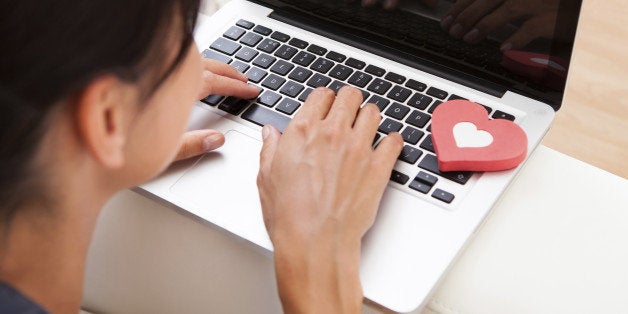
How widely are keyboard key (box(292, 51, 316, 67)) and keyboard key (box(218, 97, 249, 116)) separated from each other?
3.1 inches

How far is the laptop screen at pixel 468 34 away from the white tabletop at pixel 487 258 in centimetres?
8

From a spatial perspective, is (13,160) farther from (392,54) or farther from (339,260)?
(392,54)

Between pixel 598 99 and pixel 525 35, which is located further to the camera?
pixel 598 99

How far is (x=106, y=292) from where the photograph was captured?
785 millimetres

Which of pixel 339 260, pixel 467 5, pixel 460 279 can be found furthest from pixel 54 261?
pixel 467 5

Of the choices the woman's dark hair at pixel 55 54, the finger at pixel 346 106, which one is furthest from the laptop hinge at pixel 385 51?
the woman's dark hair at pixel 55 54

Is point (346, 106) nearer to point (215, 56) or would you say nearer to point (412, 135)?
point (412, 135)

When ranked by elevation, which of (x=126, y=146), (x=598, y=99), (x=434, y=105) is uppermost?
(x=126, y=146)

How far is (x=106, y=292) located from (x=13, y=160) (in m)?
0.39

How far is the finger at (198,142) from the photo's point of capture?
691 millimetres

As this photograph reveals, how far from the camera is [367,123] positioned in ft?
2.27

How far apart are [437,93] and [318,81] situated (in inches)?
4.9

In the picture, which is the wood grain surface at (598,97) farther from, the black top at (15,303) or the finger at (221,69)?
the black top at (15,303)

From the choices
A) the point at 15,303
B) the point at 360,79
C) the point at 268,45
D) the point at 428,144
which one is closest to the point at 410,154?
the point at 428,144
